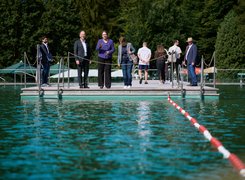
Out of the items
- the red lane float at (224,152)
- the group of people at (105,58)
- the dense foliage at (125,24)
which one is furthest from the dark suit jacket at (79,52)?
the dense foliage at (125,24)

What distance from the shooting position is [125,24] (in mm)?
75688

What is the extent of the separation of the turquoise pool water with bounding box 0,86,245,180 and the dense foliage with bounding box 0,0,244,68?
46280mm

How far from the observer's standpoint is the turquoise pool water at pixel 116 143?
9055mm

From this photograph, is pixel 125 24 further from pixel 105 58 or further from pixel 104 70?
pixel 105 58

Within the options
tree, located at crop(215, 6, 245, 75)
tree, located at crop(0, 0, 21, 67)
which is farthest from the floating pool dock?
tree, located at crop(0, 0, 21, 67)

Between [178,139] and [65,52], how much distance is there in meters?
62.8

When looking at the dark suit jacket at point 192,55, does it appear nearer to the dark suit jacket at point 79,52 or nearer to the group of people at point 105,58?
the group of people at point 105,58

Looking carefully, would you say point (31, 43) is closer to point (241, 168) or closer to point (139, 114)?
point (139, 114)

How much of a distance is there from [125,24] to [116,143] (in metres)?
64.3

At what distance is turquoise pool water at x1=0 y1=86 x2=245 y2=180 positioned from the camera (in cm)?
905

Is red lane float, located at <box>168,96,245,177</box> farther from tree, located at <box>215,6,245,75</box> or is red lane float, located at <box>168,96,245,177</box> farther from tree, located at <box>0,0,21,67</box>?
tree, located at <box>0,0,21,67</box>

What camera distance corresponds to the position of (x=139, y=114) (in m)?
18.1

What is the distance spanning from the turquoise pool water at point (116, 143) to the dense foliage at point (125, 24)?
1822 inches

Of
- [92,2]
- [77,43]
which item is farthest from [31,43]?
[77,43]
